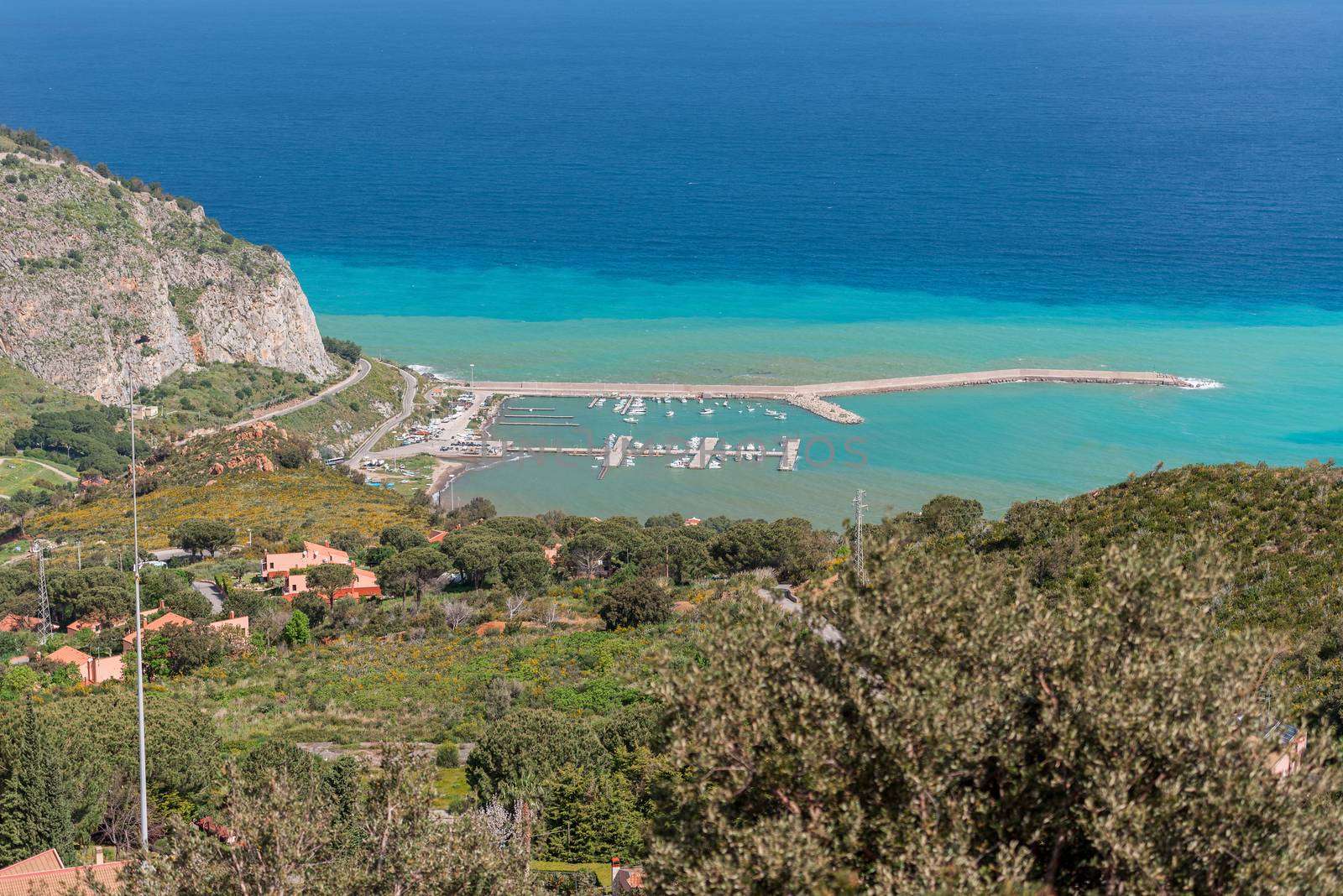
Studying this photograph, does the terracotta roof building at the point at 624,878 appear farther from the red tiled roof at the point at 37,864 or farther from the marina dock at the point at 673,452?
the marina dock at the point at 673,452

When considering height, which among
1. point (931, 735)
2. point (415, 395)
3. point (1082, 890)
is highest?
point (415, 395)

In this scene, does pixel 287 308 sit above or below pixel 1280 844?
above

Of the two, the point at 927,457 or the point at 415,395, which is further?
the point at 415,395

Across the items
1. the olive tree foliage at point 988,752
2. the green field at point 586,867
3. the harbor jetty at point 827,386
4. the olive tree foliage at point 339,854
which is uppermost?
the harbor jetty at point 827,386

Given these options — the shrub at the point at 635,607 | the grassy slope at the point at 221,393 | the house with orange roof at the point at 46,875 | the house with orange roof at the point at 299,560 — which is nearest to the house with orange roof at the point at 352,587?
the house with orange roof at the point at 299,560

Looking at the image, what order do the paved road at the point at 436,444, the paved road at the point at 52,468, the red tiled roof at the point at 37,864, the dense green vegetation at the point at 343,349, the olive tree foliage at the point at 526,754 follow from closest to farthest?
the red tiled roof at the point at 37,864 < the olive tree foliage at the point at 526,754 < the paved road at the point at 52,468 < the paved road at the point at 436,444 < the dense green vegetation at the point at 343,349

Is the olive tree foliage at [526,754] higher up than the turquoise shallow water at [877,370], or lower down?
lower down

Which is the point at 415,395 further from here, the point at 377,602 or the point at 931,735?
the point at 931,735

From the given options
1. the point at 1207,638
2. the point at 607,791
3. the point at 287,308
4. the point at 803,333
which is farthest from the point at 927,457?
the point at 1207,638
